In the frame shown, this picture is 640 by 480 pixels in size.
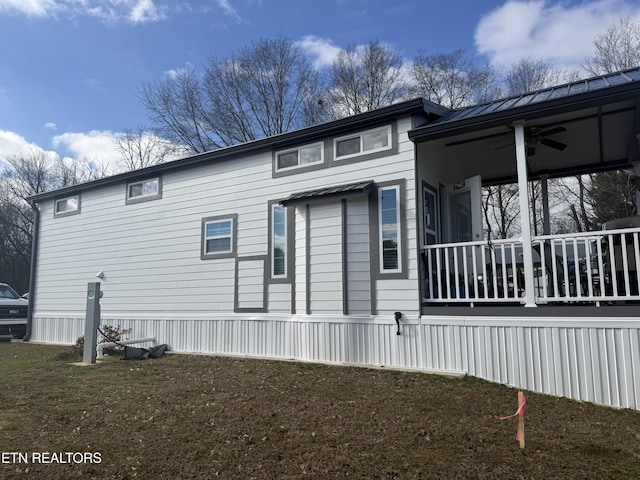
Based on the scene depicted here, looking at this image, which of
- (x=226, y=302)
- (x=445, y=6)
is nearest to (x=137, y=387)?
(x=226, y=302)

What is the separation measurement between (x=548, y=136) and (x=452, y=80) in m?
14.5

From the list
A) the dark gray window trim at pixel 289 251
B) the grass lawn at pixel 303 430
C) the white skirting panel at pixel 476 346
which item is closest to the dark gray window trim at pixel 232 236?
the dark gray window trim at pixel 289 251

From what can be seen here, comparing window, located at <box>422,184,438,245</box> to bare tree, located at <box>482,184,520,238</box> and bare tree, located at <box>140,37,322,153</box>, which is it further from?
bare tree, located at <box>140,37,322,153</box>

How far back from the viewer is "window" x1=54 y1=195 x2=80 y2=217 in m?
11.2

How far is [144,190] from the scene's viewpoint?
32.8ft

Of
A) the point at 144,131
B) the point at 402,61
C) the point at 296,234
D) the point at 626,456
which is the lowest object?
the point at 626,456

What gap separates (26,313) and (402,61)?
18479 millimetres

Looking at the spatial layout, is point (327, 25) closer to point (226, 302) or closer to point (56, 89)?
point (56, 89)

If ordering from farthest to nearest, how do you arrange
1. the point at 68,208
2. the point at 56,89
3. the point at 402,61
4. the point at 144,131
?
the point at 144,131
the point at 402,61
the point at 56,89
the point at 68,208

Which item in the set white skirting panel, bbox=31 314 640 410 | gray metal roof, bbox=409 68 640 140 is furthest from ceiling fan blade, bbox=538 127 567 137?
white skirting panel, bbox=31 314 640 410

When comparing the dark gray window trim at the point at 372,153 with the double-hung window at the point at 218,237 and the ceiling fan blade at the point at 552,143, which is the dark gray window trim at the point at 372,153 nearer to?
the ceiling fan blade at the point at 552,143

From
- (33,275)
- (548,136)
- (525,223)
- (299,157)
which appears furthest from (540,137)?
(33,275)

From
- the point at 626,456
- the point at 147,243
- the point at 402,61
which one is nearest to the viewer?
the point at 626,456

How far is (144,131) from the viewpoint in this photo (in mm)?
23469
